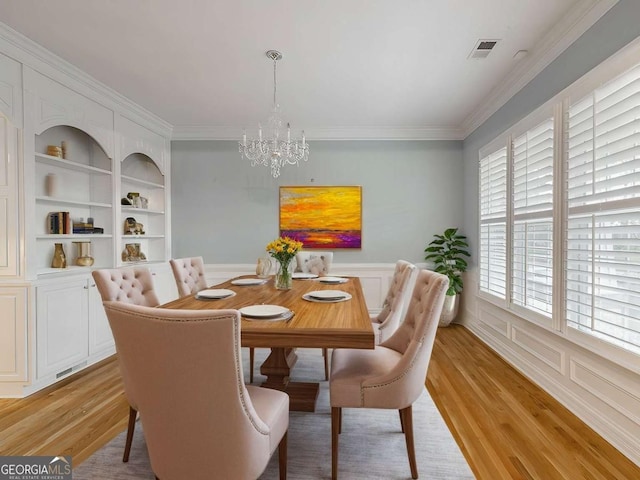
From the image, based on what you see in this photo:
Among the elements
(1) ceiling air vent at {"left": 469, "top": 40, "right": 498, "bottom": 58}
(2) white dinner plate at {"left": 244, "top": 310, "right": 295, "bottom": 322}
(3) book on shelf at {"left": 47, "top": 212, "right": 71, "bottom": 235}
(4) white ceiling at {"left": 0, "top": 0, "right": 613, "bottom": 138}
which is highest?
(4) white ceiling at {"left": 0, "top": 0, "right": 613, "bottom": 138}

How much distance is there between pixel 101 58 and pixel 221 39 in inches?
45.7

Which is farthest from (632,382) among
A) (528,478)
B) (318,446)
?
(318,446)

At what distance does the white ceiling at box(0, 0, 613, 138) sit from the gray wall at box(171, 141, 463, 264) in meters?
0.84

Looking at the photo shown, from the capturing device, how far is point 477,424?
229cm

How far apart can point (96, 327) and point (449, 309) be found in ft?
13.3

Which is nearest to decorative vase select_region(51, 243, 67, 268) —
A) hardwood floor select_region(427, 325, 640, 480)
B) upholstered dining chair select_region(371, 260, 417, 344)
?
upholstered dining chair select_region(371, 260, 417, 344)

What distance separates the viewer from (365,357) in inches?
81.7

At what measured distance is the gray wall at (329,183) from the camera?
16.5 feet

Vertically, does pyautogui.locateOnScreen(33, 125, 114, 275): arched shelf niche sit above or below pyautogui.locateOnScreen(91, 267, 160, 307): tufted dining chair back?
above

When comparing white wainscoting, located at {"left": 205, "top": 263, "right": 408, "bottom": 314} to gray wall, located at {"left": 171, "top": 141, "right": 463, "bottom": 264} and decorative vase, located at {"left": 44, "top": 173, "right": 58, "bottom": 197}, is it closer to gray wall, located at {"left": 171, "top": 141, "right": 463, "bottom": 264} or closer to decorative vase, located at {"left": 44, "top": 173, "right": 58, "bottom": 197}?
gray wall, located at {"left": 171, "top": 141, "right": 463, "bottom": 264}

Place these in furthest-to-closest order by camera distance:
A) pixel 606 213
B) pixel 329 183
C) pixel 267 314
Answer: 1. pixel 329 183
2. pixel 606 213
3. pixel 267 314

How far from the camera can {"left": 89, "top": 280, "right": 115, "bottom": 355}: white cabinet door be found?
11.2 ft

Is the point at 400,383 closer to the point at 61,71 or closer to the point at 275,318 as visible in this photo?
the point at 275,318

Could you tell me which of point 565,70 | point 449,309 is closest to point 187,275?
point 449,309
